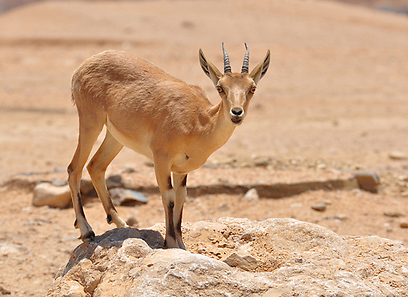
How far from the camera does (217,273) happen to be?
18.5 ft

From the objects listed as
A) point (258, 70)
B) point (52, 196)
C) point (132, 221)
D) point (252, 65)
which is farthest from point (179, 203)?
point (252, 65)

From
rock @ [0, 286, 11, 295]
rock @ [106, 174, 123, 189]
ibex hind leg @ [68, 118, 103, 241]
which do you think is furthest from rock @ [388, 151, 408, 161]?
rock @ [0, 286, 11, 295]

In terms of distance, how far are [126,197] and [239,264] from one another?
17.1 ft

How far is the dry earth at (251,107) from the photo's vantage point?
10750mm

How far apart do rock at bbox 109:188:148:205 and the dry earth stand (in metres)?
0.20

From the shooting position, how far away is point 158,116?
6.90 m

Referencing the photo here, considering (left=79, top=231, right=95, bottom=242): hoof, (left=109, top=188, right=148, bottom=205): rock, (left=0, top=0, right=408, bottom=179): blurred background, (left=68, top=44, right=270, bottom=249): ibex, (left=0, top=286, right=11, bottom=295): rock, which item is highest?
(left=68, top=44, right=270, bottom=249): ibex

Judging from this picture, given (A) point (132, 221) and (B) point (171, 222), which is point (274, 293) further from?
(A) point (132, 221)

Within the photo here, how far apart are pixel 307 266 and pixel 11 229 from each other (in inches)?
241

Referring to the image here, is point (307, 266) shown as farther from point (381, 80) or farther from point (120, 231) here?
point (381, 80)

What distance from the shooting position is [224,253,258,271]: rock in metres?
6.25

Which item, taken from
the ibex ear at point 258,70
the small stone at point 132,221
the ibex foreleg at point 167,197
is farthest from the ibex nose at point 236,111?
the small stone at point 132,221

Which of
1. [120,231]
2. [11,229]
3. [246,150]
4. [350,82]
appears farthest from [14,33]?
[120,231]

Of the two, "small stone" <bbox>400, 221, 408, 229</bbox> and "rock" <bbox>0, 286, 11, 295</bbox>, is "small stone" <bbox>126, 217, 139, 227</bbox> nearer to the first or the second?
"rock" <bbox>0, 286, 11, 295</bbox>
